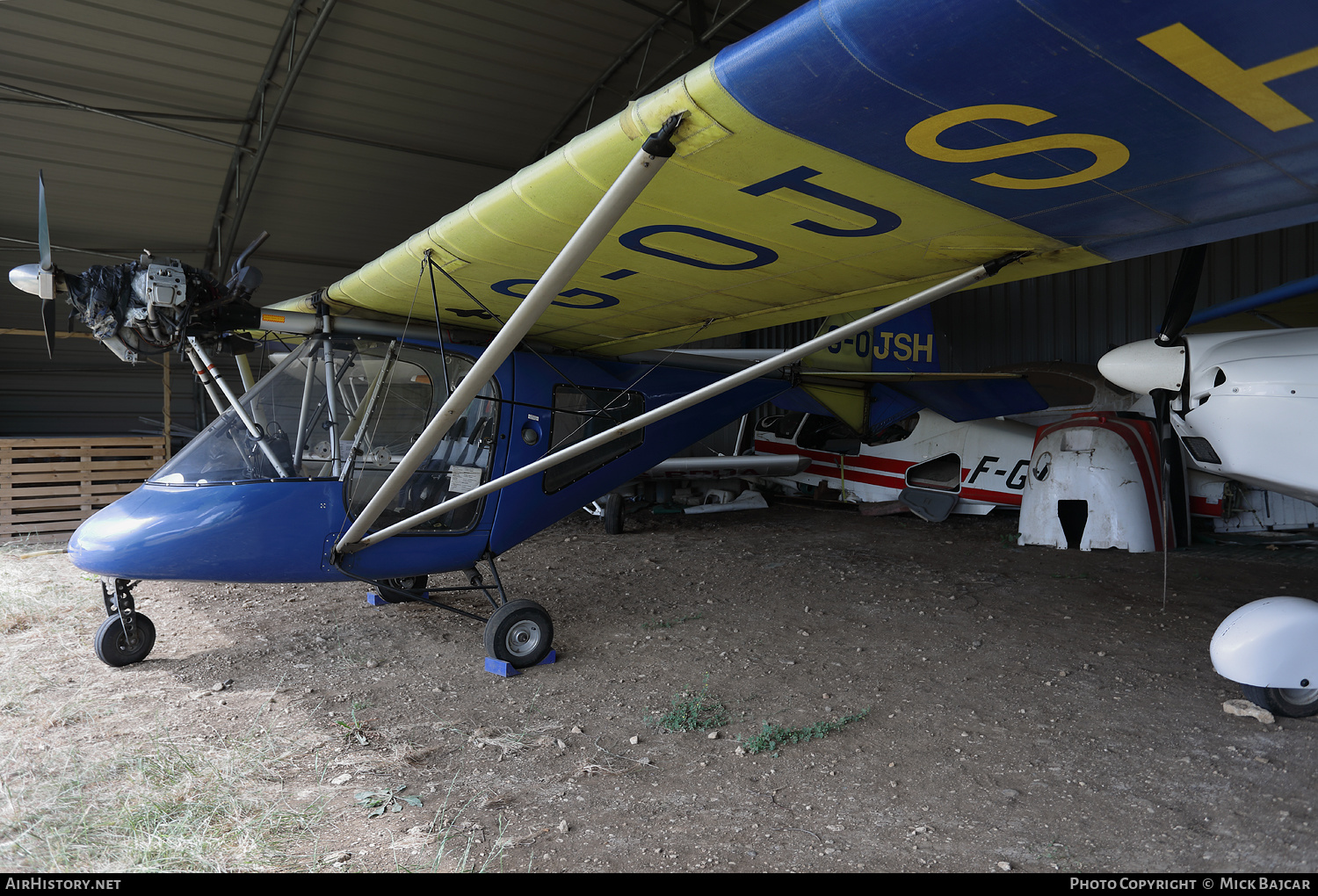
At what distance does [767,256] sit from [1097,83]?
1566mm

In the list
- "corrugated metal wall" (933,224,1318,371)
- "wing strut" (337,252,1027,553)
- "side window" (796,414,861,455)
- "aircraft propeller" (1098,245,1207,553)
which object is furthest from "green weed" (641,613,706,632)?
"corrugated metal wall" (933,224,1318,371)

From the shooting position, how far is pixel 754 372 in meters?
3.31

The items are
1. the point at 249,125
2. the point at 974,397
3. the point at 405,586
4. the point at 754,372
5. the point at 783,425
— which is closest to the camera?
the point at 754,372

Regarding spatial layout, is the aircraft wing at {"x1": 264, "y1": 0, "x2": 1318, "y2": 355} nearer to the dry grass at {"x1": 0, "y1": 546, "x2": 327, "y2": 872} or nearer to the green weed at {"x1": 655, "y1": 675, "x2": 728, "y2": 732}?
the green weed at {"x1": 655, "y1": 675, "x2": 728, "y2": 732}

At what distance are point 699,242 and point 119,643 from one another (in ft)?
13.3

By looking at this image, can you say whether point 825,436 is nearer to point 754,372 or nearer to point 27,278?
point 754,372

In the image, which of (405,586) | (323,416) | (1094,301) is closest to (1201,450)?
(323,416)

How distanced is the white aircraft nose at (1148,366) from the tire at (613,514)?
5.65 metres

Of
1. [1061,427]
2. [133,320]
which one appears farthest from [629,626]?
[1061,427]

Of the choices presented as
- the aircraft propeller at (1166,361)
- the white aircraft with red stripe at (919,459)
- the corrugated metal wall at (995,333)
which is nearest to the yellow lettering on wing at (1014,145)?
the aircraft propeller at (1166,361)

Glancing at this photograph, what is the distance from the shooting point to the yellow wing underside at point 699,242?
2.31 m

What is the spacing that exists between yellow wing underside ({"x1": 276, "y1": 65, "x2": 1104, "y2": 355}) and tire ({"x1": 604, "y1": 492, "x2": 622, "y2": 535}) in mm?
4151

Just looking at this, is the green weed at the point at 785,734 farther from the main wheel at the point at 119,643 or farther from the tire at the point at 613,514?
the tire at the point at 613,514

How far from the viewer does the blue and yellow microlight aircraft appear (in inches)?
70.2
